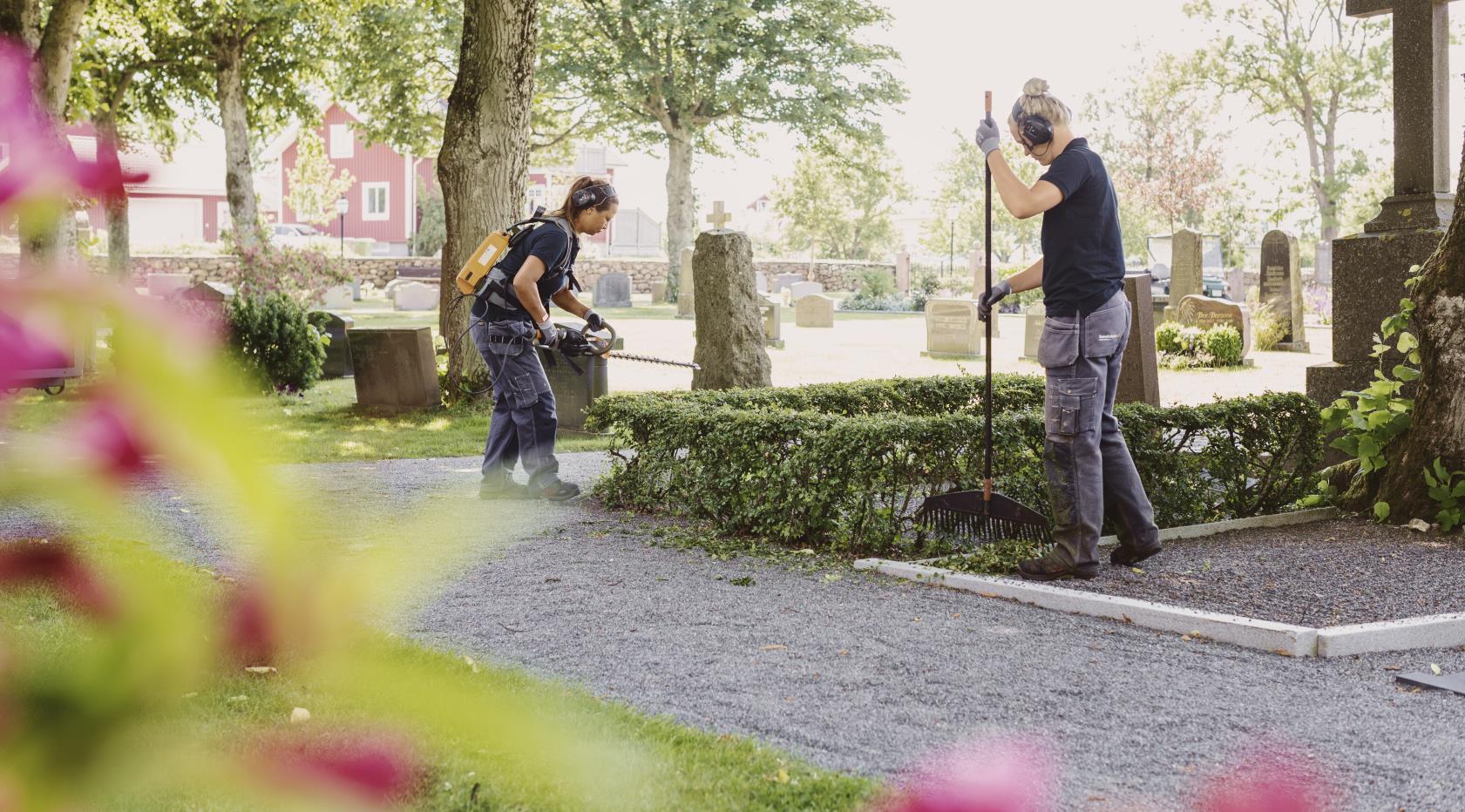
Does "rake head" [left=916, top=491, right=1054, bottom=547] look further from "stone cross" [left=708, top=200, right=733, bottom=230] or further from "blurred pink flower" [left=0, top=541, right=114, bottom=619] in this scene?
"stone cross" [left=708, top=200, right=733, bottom=230]

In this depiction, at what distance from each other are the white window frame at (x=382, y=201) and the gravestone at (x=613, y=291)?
1988 centimetres


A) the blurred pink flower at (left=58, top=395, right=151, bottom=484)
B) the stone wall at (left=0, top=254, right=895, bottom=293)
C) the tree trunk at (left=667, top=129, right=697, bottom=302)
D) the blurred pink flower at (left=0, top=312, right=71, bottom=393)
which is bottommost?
the blurred pink flower at (left=58, top=395, right=151, bottom=484)

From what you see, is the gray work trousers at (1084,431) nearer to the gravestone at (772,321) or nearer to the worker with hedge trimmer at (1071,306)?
the worker with hedge trimmer at (1071,306)

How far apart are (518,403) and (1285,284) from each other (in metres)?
19.0

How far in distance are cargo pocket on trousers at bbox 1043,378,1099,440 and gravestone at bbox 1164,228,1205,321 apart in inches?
765

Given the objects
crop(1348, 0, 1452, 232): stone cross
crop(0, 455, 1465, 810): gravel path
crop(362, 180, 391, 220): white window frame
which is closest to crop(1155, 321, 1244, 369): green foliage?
crop(1348, 0, 1452, 232): stone cross

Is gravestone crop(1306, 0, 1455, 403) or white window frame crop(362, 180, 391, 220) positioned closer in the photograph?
gravestone crop(1306, 0, 1455, 403)

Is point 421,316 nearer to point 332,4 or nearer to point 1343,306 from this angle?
point 332,4

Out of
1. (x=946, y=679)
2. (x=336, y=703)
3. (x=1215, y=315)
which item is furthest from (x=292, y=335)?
(x=336, y=703)

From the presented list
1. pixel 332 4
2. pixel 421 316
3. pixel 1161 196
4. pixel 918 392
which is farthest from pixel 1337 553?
pixel 1161 196

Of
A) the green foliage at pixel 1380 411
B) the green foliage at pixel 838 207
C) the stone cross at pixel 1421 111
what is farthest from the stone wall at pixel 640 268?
the green foliage at pixel 1380 411

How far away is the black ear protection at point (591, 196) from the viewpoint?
7.68 metres


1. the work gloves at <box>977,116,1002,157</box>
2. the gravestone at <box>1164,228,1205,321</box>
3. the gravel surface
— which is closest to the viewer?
the gravel surface

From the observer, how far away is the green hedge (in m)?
6.78
